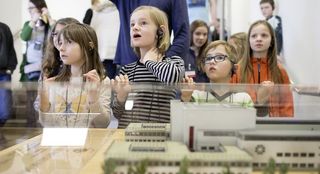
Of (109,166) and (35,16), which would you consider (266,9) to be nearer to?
(35,16)

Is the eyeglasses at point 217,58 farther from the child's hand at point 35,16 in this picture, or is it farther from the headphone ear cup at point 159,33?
the child's hand at point 35,16

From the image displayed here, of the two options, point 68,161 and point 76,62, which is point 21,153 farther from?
point 76,62

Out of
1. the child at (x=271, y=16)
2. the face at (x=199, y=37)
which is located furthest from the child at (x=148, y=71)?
the child at (x=271, y=16)

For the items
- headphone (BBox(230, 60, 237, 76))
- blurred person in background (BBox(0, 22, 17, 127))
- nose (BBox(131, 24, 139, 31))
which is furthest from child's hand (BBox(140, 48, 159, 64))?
blurred person in background (BBox(0, 22, 17, 127))

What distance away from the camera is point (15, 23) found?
464 centimetres

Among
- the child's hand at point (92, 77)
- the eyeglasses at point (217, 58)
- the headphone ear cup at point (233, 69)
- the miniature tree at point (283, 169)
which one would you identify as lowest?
the miniature tree at point (283, 169)

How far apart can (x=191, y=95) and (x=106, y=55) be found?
4.32 feet

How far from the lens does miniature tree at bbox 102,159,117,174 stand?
867 mm

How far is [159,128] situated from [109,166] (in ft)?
1.64

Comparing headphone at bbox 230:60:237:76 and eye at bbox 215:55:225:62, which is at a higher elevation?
eye at bbox 215:55:225:62

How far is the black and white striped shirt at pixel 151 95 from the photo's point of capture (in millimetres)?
1736

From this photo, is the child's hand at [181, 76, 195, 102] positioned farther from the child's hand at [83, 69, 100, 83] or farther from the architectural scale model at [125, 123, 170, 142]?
the child's hand at [83, 69, 100, 83]

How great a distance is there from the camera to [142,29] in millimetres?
1863

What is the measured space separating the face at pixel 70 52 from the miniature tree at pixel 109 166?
3.91 ft
